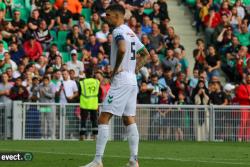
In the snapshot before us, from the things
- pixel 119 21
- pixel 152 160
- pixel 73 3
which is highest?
pixel 73 3

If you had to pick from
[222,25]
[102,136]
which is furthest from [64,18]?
[102,136]

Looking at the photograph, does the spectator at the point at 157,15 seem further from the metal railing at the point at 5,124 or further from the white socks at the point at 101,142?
the white socks at the point at 101,142

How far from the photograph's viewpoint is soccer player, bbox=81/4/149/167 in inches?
593

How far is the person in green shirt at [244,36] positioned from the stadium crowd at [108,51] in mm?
33

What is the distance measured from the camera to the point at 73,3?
32.5 meters

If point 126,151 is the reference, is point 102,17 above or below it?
above

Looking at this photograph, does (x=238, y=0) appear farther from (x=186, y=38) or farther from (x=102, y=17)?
(x=102, y=17)

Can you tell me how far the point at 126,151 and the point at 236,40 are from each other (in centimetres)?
1332

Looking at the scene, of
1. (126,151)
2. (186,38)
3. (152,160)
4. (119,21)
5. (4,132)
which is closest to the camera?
(119,21)

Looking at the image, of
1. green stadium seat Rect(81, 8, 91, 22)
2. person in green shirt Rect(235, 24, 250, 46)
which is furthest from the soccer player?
person in green shirt Rect(235, 24, 250, 46)

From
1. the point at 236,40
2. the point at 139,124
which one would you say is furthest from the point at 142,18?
the point at 139,124

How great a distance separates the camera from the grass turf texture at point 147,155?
1606 centimetres

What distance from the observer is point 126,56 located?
15.3m

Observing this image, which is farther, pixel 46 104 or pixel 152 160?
pixel 46 104
